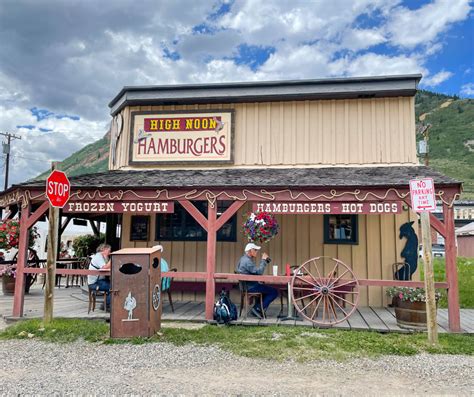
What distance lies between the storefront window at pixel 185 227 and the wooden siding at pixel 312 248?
0.13 metres

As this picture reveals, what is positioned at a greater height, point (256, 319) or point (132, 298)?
point (132, 298)

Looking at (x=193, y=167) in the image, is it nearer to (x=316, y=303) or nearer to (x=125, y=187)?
(x=125, y=187)

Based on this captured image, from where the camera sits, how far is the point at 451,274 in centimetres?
698

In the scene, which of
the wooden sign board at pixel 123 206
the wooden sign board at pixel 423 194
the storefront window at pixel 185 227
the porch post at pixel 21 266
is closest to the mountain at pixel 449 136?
the storefront window at pixel 185 227

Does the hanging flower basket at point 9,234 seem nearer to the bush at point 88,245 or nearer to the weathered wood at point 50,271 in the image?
the weathered wood at point 50,271

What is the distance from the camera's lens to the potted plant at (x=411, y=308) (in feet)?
22.6

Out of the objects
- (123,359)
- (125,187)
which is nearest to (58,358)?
(123,359)

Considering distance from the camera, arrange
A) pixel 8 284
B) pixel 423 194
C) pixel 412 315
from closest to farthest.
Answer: pixel 423 194, pixel 412 315, pixel 8 284

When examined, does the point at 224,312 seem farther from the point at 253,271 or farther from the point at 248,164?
the point at 248,164

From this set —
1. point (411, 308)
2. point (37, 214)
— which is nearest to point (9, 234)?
point (37, 214)

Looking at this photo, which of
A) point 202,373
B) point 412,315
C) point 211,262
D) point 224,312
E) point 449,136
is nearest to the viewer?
point 202,373

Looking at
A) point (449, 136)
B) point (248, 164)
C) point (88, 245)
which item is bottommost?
point (88, 245)

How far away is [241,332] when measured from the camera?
6.71 metres

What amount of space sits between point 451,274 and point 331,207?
2305 mm
